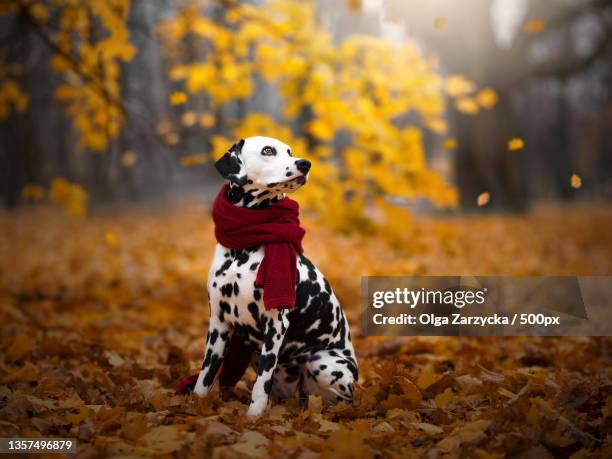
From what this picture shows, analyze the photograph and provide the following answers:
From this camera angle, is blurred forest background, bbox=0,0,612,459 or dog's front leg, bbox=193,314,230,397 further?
dog's front leg, bbox=193,314,230,397

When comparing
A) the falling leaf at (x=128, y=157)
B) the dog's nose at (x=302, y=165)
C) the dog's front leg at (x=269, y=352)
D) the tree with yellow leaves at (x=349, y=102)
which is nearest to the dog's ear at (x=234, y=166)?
the dog's nose at (x=302, y=165)

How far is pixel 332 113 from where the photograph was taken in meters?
6.36

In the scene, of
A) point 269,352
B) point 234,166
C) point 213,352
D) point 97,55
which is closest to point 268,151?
point 234,166

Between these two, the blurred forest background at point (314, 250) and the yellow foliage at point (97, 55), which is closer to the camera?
the blurred forest background at point (314, 250)

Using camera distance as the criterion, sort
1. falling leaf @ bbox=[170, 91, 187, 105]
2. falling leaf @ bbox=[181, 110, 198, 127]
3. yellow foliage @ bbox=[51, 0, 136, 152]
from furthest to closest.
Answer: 1. falling leaf @ bbox=[181, 110, 198, 127]
2. yellow foliage @ bbox=[51, 0, 136, 152]
3. falling leaf @ bbox=[170, 91, 187, 105]

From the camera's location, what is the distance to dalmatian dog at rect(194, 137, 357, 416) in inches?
127

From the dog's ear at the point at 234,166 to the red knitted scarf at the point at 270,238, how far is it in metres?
0.16

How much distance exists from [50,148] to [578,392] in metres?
28.3

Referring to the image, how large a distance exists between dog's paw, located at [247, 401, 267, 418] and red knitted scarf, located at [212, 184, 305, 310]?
0.50 meters

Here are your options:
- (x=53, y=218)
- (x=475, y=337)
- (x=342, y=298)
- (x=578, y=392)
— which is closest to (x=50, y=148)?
(x=53, y=218)

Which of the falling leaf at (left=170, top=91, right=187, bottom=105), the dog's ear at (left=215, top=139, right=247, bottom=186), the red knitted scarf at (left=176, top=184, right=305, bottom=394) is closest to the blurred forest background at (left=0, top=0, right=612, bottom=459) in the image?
the falling leaf at (left=170, top=91, right=187, bottom=105)

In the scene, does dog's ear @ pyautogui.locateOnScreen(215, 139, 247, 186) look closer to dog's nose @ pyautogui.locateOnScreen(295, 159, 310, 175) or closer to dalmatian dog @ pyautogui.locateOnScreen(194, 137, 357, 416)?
dalmatian dog @ pyautogui.locateOnScreen(194, 137, 357, 416)

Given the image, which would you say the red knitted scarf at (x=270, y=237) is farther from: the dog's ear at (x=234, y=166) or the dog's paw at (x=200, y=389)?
the dog's paw at (x=200, y=389)

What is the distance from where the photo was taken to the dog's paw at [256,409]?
3.20 metres
